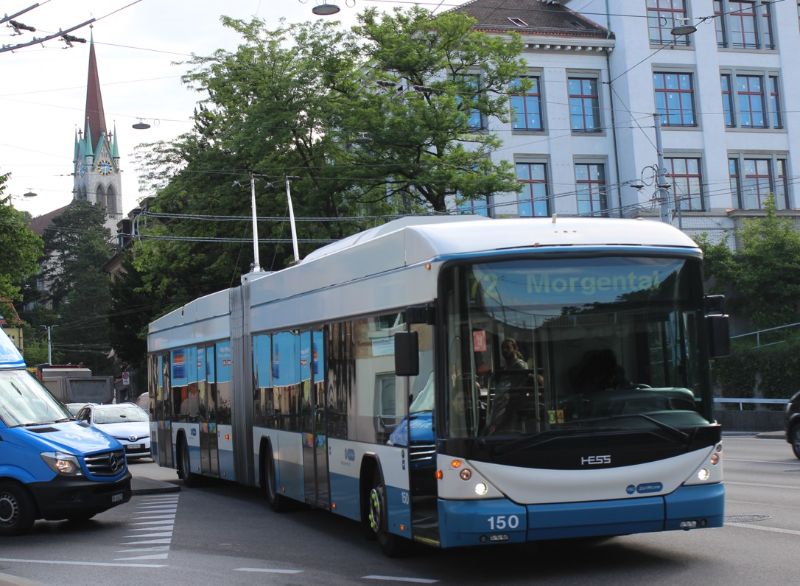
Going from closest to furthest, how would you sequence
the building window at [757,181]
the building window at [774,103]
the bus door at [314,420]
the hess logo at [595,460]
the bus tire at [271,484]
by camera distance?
the hess logo at [595,460], the bus door at [314,420], the bus tire at [271,484], the building window at [757,181], the building window at [774,103]

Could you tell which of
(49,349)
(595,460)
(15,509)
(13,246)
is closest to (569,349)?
(595,460)

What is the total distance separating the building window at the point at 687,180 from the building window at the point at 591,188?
9.08 feet

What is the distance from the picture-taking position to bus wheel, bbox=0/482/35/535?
14.4 m

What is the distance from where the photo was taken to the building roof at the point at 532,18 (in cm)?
5281

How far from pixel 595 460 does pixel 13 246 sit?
43.4 meters

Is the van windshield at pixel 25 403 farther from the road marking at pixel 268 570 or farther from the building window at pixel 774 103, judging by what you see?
the building window at pixel 774 103

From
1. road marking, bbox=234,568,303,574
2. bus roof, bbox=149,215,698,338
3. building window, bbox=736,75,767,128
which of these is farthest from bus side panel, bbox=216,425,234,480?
building window, bbox=736,75,767,128

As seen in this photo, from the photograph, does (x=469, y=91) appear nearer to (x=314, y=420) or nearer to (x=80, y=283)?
(x=314, y=420)

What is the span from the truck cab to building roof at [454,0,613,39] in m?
39.0

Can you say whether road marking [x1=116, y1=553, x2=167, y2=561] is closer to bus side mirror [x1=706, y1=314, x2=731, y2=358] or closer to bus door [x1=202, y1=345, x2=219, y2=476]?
bus side mirror [x1=706, y1=314, x2=731, y2=358]

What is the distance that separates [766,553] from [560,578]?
1.85 metres

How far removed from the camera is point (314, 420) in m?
13.9

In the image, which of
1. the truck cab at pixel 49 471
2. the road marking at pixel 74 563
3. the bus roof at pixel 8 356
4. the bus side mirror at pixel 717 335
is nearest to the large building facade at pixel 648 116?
the bus roof at pixel 8 356

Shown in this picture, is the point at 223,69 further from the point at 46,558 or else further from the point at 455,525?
the point at 455,525
